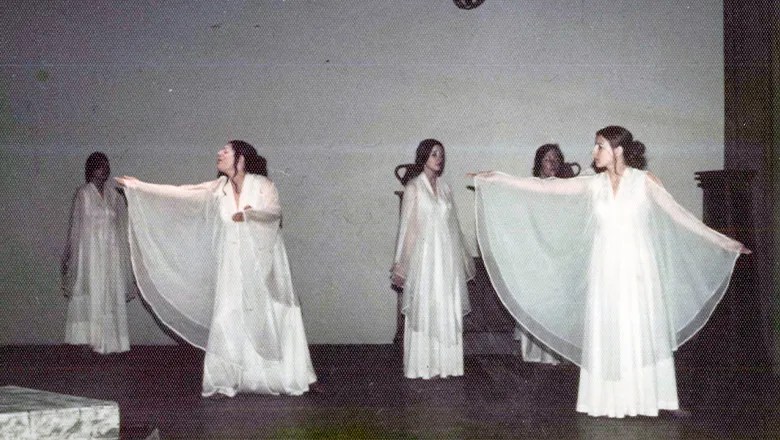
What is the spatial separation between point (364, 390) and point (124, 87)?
3732 mm

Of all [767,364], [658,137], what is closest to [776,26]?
[658,137]

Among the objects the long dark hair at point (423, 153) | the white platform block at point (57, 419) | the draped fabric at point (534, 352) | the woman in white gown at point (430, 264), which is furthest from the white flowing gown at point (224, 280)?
the white platform block at point (57, 419)

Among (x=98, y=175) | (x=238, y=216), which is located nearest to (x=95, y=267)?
(x=98, y=175)

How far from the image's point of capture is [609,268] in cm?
491

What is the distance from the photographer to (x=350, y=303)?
8.06m

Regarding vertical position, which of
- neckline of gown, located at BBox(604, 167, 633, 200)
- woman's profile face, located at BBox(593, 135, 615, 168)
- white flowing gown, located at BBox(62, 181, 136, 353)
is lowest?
white flowing gown, located at BBox(62, 181, 136, 353)

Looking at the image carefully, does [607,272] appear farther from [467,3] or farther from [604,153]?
[467,3]

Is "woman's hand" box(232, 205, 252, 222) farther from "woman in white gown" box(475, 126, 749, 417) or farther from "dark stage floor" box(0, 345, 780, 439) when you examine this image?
"woman in white gown" box(475, 126, 749, 417)

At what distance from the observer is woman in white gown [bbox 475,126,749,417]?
4.86m

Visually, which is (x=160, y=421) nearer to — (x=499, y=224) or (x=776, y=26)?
(x=499, y=224)

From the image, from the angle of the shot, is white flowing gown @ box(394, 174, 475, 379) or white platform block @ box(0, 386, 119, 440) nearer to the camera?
white platform block @ box(0, 386, 119, 440)

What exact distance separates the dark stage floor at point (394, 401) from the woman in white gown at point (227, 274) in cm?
21

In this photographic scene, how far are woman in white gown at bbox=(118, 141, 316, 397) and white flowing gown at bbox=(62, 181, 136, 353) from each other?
2.17m

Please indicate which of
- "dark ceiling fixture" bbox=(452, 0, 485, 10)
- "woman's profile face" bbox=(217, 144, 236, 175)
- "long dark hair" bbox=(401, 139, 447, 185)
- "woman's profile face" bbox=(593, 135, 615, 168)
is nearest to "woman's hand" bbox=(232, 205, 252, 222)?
"woman's profile face" bbox=(217, 144, 236, 175)
